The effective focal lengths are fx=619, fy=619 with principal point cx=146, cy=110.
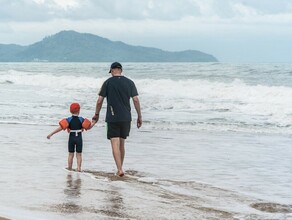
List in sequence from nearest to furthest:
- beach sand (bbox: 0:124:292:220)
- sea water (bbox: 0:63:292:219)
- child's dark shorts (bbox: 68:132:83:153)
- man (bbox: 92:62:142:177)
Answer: beach sand (bbox: 0:124:292:220), sea water (bbox: 0:63:292:219), man (bbox: 92:62:142:177), child's dark shorts (bbox: 68:132:83:153)

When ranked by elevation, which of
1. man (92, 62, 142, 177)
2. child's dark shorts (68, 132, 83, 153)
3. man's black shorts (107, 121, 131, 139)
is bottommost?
child's dark shorts (68, 132, 83, 153)

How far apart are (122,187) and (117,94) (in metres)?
1.76

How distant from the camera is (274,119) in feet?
69.4

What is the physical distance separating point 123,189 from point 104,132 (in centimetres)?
846

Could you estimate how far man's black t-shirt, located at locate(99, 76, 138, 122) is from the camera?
9.02m

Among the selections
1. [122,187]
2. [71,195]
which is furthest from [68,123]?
[71,195]

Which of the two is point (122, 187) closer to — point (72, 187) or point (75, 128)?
point (72, 187)

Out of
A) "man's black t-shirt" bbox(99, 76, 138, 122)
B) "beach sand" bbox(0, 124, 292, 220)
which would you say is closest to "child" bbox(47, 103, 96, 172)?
"beach sand" bbox(0, 124, 292, 220)

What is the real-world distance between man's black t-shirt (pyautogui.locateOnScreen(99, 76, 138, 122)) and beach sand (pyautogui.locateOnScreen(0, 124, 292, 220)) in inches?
35.2

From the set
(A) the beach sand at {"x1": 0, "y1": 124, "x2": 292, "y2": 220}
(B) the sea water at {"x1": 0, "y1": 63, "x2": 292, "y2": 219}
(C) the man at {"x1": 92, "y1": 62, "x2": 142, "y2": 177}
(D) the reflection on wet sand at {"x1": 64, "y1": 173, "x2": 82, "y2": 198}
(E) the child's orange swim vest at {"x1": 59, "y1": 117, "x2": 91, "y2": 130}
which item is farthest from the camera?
(E) the child's orange swim vest at {"x1": 59, "y1": 117, "x2": 91, "y2": 130}

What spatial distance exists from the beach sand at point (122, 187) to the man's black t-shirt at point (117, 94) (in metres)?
0.89

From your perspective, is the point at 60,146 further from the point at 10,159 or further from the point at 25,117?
the point at 25,117

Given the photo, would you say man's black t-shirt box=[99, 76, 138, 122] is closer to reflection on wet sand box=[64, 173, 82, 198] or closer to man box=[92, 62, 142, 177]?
man box=[92, 62, 142, 177]

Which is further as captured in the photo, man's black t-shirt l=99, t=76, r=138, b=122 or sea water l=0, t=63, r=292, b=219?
man's black t-shirt l=99, t=76, r=138, b=122
